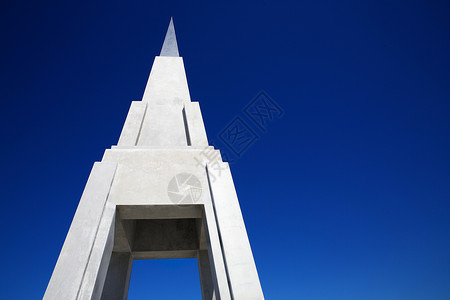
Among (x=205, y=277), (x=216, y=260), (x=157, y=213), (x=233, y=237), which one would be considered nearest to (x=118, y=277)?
(x=205, y=277)

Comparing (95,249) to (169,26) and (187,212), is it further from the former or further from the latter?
(169,26)

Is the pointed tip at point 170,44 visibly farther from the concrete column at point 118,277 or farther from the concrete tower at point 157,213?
the concrete column at point 118,277

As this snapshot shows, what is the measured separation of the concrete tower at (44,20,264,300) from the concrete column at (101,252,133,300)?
3 centimetres

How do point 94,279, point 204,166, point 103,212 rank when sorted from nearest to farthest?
point 94,279
point 103,212
point 204,166

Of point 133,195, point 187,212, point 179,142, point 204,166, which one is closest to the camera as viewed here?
point 133,195

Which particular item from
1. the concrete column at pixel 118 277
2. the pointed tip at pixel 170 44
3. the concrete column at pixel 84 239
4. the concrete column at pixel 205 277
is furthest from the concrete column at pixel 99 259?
the pointed tip at pixel 170 44

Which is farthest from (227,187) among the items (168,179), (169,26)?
(169,26)

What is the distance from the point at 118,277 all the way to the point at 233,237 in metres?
4.67

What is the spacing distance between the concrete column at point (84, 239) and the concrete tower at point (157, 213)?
2 cm

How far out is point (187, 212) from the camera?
250 inches

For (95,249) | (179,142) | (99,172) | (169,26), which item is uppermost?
(169,26)

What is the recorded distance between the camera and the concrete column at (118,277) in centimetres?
744

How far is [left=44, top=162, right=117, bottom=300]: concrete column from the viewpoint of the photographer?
4.43 metres

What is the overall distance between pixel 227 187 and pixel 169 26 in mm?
12280
